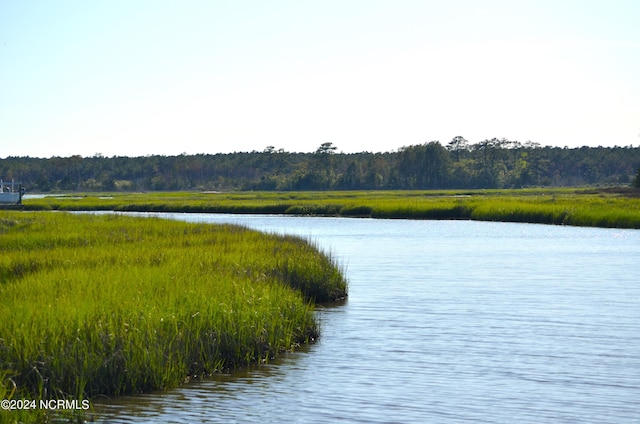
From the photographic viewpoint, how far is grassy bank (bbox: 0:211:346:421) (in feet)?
42.7

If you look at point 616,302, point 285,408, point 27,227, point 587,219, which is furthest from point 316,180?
point 285,408

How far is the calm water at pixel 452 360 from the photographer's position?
13469 mm

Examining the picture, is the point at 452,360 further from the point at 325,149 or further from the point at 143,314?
the point at 325,149

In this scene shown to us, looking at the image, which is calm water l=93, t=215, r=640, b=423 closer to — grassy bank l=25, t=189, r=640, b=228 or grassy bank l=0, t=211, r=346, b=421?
grassy bank l=0, t=211, r=346, b=421

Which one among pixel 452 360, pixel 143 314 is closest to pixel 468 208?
pixel 452 360

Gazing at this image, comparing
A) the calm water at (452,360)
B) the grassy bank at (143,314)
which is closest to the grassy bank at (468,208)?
the calm water at (452,360)

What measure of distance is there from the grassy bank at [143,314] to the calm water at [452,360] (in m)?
0.48

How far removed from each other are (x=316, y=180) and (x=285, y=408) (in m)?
164

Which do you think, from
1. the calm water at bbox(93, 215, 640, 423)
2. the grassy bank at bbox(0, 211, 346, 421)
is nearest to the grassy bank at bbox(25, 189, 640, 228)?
the calm water at bbox(93, 215, 640, 423)

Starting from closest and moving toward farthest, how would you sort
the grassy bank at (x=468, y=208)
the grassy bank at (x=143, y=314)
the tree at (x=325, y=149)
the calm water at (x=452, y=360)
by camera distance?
the grassy bank at (x=143, y=314), the calm water at (x=452, y=360), the grassy bank at (x=468, y=208), the tree at (x=325, y=149)

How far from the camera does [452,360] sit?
17031 millimetres

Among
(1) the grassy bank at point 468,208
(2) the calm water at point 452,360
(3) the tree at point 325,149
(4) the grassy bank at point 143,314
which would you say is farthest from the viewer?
(3) the tree at point 325,149

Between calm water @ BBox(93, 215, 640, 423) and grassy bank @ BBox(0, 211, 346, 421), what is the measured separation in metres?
0.48

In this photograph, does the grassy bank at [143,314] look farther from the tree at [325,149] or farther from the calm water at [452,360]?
the tree at [325,149]
